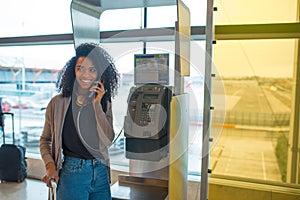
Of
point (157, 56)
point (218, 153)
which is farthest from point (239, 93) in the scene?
point (157, 56)

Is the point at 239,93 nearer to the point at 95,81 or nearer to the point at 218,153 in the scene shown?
the point at 218,153

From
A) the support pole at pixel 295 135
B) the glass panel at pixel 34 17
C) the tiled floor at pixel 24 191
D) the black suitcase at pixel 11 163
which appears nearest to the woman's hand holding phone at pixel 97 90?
the glass panel at pixel 34 17

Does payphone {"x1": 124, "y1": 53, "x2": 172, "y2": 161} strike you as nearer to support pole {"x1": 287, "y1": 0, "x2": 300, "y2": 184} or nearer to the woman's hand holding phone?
the woman's hand holding phone

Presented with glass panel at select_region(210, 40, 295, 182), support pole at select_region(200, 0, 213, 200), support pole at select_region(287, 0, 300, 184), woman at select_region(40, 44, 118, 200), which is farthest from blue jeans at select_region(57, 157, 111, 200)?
support pole at select_region(287, 0, 300, 184)

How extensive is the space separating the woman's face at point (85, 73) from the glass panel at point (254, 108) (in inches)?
51.7

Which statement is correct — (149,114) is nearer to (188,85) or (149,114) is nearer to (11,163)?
(188,85)

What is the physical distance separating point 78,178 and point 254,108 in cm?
184

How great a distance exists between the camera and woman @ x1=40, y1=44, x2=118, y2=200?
1517 mm

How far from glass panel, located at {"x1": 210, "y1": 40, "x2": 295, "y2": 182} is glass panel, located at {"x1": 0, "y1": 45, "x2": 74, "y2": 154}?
2.16m

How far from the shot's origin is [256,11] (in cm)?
245

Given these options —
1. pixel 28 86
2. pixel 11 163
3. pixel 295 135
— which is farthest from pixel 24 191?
pixel 295 135

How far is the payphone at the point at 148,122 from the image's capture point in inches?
64.7

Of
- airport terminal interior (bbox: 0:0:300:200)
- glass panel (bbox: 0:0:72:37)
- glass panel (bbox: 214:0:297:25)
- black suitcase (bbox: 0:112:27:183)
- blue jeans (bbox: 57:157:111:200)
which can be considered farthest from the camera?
black suitcase (bbox: 0:112:27:183)

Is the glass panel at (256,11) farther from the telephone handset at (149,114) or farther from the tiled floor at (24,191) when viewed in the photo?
the tiled floor at (24,191)
